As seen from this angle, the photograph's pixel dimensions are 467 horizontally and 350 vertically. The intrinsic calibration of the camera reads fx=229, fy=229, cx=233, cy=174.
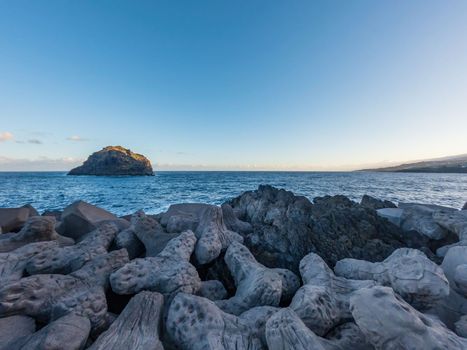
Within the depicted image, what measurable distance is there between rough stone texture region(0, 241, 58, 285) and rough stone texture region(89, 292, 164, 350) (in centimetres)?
178

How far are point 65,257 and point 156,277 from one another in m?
1.58

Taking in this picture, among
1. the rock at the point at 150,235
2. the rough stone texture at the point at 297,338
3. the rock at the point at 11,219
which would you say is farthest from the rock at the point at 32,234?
the rough stone texture at the point at 297,338

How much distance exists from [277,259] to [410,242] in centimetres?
310

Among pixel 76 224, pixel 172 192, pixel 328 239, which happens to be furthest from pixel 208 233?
pixel 172 192

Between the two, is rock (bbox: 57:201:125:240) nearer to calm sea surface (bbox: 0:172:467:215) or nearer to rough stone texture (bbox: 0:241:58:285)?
rough stone texture (bbox: 0:241:58:285)

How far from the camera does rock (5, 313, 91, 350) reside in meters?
1.76

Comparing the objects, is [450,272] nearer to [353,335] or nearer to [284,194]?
[353,335]

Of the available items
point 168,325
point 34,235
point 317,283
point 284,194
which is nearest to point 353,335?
point 317,283

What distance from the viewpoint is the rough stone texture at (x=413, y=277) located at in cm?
238

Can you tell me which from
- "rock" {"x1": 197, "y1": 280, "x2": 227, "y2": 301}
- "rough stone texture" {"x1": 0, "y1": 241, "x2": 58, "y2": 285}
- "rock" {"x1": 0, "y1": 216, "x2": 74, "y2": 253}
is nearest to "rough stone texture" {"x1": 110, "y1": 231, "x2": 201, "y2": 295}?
"rock" {"x1": 197, "y1": 280, "x2": 227, "y2": 301}

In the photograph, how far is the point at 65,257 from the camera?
335 cm

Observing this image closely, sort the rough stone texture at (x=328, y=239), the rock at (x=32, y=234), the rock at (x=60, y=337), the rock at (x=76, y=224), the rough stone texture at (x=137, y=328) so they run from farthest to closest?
the rock at (x=76, y=224), the rough stone texture at (x=328, y=239), the rock at (x=32, y=234), the rough stone texture at (x=137, y=328), the rock at (x=60, y=337)

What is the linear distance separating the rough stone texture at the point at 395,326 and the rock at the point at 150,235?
3023 millimetres

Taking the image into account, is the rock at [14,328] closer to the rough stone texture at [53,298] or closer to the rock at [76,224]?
the rough stone texture at [53,298]
